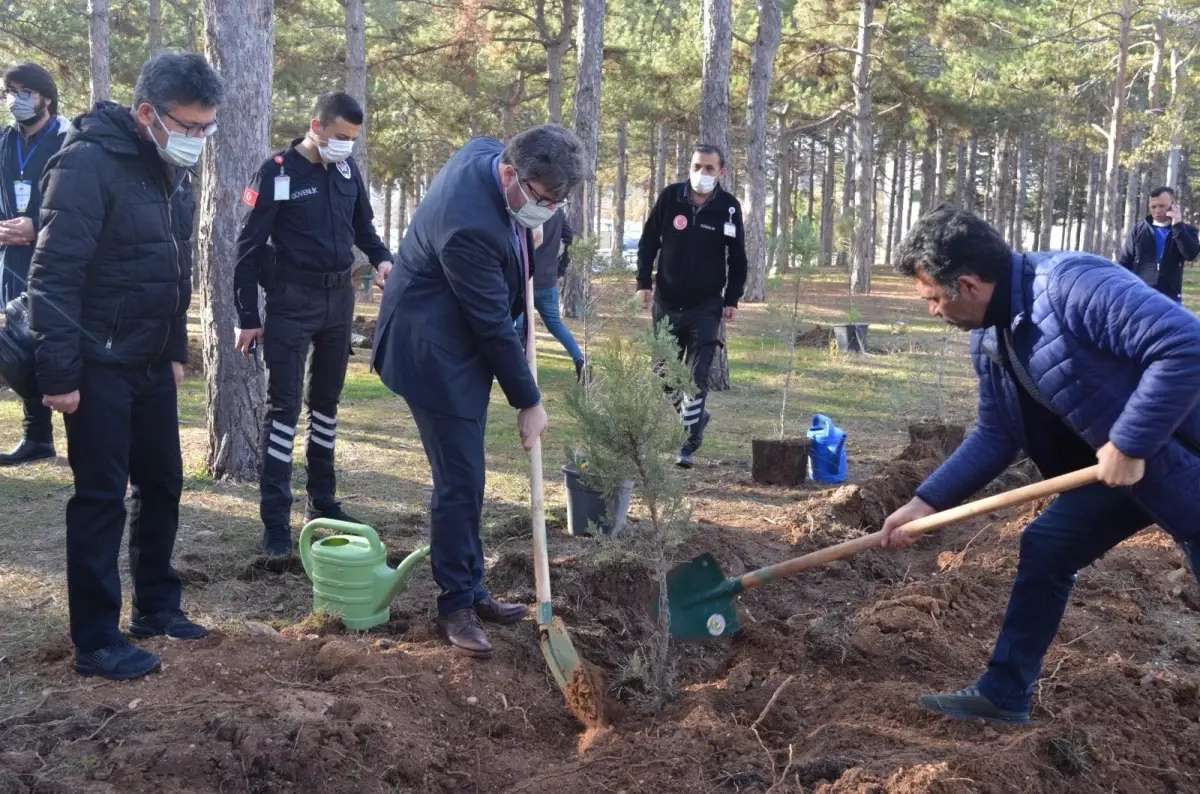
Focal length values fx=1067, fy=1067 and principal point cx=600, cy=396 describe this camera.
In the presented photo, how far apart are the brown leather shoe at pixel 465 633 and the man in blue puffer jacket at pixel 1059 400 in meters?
1.53

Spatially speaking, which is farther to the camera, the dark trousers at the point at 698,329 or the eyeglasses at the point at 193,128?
the dark trousers at the point at 698,329

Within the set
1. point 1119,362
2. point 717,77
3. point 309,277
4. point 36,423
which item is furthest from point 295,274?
point 717,77

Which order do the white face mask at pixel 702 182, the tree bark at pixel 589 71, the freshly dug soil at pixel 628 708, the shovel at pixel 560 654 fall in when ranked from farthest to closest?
the tree bark at pixel 589 71 < the white face mask at pixel 702 182 < the shovel at pixel 560 654 < the freshly dug soil at pixel 628 708

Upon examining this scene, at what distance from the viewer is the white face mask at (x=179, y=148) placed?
3619mm

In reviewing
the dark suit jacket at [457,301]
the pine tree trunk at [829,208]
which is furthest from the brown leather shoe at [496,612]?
the pine tree trunk at [829,208]

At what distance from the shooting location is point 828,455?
7.38 metres

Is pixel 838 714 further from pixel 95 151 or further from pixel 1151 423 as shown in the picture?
pixel 95 151

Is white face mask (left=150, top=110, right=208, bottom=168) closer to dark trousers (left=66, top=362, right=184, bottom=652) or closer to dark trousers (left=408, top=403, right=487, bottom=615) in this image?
dark trousers (left=66, top=362, right=184, bottom=652)

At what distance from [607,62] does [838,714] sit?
20372mm

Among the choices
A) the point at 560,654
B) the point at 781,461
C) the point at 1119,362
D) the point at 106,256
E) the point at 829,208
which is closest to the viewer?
the point at 1119,362

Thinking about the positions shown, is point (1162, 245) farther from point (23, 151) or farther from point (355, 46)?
point (355, 46)

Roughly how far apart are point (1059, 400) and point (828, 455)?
4.31 meters

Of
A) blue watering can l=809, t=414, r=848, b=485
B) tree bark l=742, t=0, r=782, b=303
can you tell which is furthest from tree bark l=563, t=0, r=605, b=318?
blue watering can l=809, t=414, r=848, b=485

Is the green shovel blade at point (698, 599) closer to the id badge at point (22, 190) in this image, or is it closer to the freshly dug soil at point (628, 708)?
the freshly dug soil at point (628, 708)
